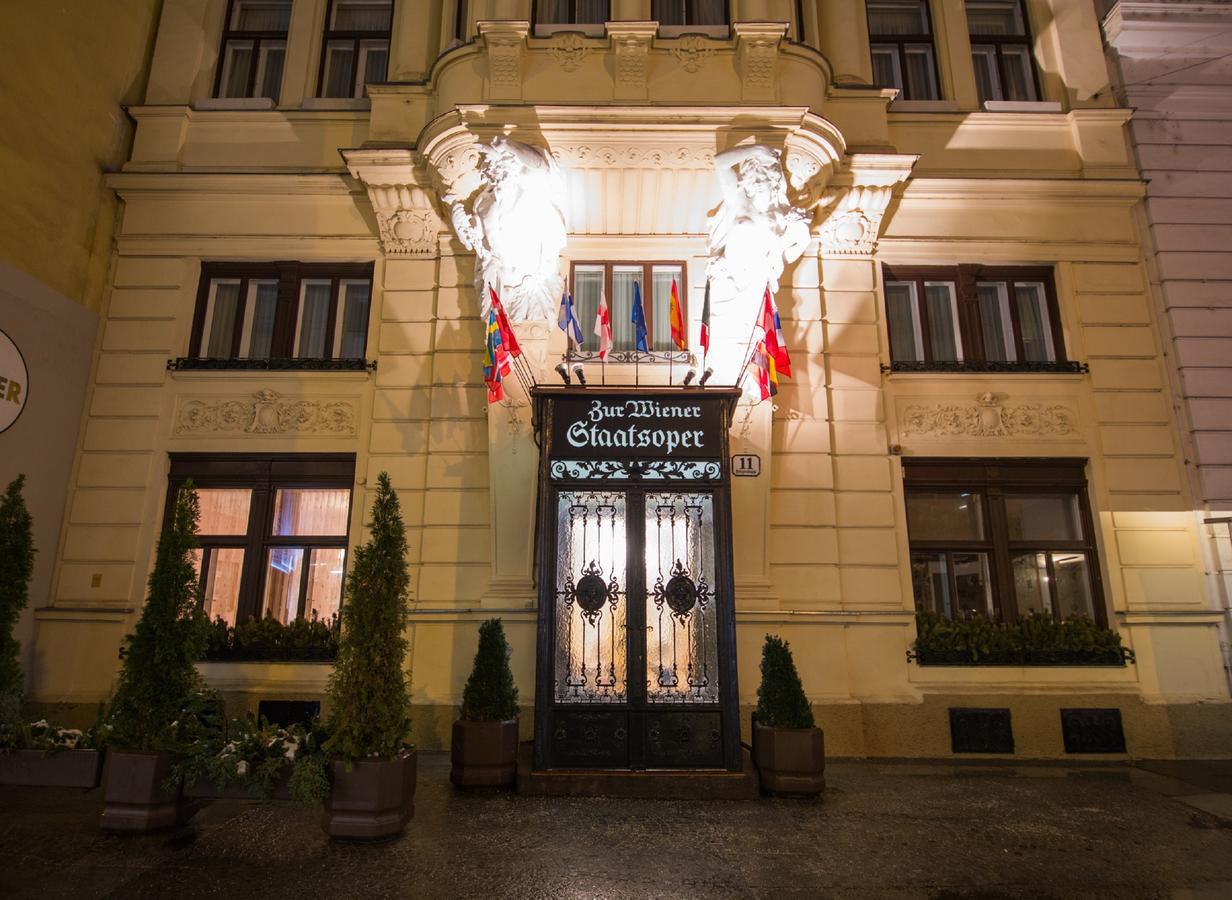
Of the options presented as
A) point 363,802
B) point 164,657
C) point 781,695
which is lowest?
point 363,802

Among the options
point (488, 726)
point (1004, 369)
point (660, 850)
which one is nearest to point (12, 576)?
point (488, 726)

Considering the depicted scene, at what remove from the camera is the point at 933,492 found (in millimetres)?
10547

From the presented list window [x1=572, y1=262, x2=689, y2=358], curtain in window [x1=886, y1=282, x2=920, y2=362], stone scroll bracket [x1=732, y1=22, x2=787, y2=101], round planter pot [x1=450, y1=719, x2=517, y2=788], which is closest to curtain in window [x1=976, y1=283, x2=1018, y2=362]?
curtain in window [x1=886, y1=282, x2=920, y2=362]

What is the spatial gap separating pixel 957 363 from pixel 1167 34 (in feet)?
23.9

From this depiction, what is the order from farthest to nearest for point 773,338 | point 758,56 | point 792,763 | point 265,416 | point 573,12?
point 573,12
point 265,416
point 758,56
point 773,338
point 792,763

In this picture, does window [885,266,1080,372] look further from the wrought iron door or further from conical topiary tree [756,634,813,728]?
conical topiary tree [756,634,813,728]

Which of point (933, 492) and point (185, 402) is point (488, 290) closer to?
point (185, 402)

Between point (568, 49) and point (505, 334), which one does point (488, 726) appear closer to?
point (505, 334)

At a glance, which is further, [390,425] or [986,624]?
[390,425]

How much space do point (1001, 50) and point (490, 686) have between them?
1361cm

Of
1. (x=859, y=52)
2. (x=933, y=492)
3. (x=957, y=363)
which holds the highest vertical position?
(x=859, y=52)

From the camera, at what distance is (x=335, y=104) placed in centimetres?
1173

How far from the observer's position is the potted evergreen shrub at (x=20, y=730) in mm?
7008

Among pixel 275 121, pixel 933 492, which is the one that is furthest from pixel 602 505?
pixel 275 121
